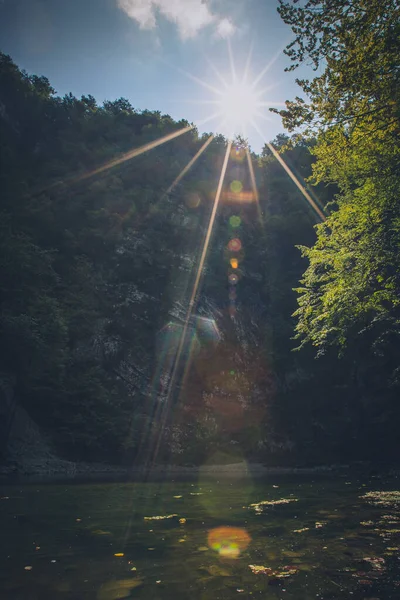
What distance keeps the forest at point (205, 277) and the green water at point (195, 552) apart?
24.2 ft

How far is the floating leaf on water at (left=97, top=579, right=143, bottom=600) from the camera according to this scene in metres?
4.51

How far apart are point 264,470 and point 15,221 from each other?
32401 millimetres

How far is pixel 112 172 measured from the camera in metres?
52.8

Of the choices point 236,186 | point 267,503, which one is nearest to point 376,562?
point 267,503

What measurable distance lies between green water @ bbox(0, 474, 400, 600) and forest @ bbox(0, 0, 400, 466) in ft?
24.2

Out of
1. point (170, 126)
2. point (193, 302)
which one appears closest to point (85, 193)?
point (193, 302)

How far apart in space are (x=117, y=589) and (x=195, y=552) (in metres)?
1.97

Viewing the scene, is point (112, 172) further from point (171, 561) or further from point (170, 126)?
point (171, 561)

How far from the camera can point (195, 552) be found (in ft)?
20.9

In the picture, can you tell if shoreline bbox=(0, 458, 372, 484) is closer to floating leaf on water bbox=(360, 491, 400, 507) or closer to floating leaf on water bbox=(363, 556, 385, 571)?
floating leaf on water bbox=(360, 491, 400, 507)

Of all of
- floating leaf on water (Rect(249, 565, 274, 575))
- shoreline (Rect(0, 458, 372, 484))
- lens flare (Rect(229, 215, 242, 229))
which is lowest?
shoreline (Rect(0, 458, 372, 484))

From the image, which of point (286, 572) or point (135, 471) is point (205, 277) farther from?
point (286, 572)

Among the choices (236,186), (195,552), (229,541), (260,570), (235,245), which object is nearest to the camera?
(260,570)

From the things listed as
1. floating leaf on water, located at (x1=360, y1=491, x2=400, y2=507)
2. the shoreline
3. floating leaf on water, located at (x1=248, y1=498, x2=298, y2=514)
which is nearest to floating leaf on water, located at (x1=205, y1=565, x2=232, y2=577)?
floating leaf on water, located at (x1=248, y1=498, x2=298, y2=514)
